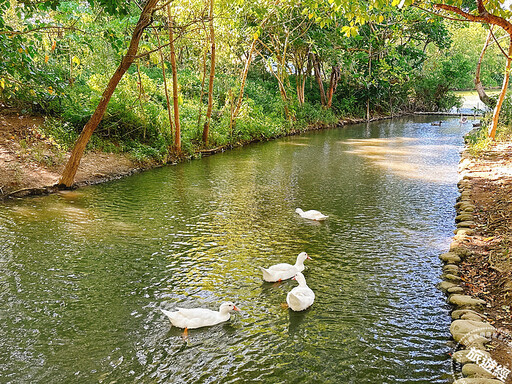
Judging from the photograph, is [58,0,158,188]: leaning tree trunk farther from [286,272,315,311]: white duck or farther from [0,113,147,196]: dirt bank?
[286,272,315,311]: white duck

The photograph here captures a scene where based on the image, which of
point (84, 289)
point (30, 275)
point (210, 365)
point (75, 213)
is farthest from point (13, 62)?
point (210, 365)

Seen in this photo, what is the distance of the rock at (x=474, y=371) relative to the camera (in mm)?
4238

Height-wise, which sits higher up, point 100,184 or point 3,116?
point 3,116

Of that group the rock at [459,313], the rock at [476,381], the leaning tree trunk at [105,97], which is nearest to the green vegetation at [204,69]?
the leaning tree trunk at [105,97]

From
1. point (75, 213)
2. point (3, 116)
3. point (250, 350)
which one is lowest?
point (250, 350)

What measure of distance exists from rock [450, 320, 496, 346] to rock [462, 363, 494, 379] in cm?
46

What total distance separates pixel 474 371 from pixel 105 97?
9919mm

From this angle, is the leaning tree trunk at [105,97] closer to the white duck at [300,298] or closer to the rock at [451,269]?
the white duck at [300,298]

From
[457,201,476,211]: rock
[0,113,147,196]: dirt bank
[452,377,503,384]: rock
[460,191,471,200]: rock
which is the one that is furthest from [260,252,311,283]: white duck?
[0,113,147,196]: dirt bank

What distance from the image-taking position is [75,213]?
32.6ft

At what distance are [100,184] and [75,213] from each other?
10.4 ft

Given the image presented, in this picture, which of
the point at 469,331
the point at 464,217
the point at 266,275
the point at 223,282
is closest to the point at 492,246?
the point at 464,217

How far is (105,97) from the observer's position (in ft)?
35.9

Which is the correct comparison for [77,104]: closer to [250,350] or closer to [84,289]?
[84,289]
